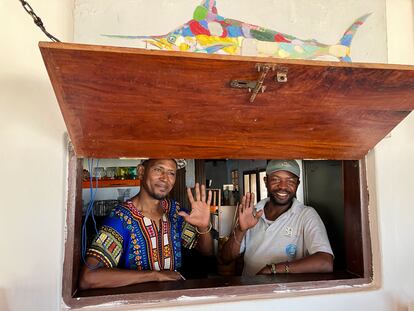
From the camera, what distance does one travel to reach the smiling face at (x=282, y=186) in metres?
1.62

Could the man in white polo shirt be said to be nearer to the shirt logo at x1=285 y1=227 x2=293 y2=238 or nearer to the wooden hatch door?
the shirt logo at x1=285 y1=227 x2=293 y2=238

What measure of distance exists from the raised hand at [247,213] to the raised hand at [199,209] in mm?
171

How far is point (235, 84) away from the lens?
78cm

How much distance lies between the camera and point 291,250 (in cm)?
152

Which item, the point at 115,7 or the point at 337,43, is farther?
the point at 337,43

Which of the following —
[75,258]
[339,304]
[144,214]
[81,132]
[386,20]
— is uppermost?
[386,20]

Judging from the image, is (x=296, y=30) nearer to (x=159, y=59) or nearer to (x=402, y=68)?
(x=402, y=68)

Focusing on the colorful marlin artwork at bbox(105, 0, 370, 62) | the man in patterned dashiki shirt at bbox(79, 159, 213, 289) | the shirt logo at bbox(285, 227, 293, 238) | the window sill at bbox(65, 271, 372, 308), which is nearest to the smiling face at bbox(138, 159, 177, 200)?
the man in patterned dashiki shirt at bbox(79, 159, 213, 289)

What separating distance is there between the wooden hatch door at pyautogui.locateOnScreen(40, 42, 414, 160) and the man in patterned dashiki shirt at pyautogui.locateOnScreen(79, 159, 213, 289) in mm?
315

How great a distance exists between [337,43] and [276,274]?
0.94 metres

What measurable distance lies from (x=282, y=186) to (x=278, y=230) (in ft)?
0.71

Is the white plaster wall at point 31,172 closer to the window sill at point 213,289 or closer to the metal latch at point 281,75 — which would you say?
the window sill at point 213,289

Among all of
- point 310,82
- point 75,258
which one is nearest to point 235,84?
point 310,82

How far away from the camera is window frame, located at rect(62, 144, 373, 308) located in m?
1.02
